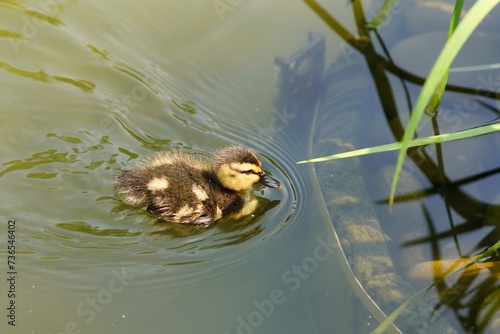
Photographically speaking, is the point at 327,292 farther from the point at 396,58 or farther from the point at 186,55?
the point at 186,55

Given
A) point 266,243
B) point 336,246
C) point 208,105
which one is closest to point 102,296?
point 266,243

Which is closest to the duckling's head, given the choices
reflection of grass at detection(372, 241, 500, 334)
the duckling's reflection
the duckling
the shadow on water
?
the duckling

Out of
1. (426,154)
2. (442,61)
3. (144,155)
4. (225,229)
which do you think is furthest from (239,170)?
(442,61)

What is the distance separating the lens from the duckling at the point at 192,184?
3.29m

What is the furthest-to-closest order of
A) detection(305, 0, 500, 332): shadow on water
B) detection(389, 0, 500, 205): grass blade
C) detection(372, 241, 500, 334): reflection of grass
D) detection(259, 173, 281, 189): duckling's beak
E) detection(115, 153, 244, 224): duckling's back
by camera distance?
detection(259, 173, 281, 189): duckling's beak, detection(115, 153, 244, 224): duckling's back, detection(305, 0, 500, 332): shadow on water, detection(372, 241, 500, 334): reflection of grass, detection(389, 0, 500, 205): grass blade

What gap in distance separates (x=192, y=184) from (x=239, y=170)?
0.84 ft

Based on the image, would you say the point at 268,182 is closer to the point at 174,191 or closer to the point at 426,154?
the point at 174,191

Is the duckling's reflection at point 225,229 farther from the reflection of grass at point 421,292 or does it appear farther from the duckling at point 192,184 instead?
the reflection of grass at point 421,292

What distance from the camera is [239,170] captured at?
10.9 ft

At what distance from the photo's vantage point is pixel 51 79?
397cm

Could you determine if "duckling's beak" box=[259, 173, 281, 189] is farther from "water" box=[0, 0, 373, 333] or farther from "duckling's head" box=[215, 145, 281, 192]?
"water" box=[0, 0, 373, 333]

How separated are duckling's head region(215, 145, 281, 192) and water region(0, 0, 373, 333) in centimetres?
18

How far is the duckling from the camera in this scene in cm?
329

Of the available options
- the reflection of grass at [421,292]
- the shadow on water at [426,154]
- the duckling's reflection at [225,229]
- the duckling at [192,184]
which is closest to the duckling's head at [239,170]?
the duckling at [192,184]
